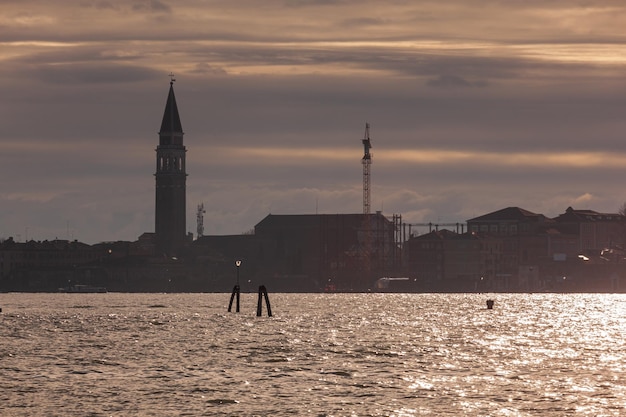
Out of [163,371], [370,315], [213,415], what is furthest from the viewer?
[370,315]

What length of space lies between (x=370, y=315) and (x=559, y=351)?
188ft

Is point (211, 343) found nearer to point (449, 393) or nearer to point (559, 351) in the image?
point (559, 351)

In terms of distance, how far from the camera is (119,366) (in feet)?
218

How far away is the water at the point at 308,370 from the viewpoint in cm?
5069

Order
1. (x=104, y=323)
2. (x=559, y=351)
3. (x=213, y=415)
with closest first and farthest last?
(x=213, y=415)
(x=559, y=351)
(x=104, y=323)

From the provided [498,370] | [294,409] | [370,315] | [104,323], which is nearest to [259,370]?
[498,370]

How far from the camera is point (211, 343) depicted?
273ft

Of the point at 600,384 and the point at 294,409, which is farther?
the point at 600,384

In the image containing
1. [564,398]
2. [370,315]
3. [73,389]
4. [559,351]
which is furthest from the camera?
[370,315]

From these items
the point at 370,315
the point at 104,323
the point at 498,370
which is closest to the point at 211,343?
the point at 498,370

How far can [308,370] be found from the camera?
64.6 m

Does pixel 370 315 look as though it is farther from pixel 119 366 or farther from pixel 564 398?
pixel 564 398

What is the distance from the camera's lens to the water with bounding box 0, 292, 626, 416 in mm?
50688

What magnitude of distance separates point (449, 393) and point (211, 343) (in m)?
31.1
